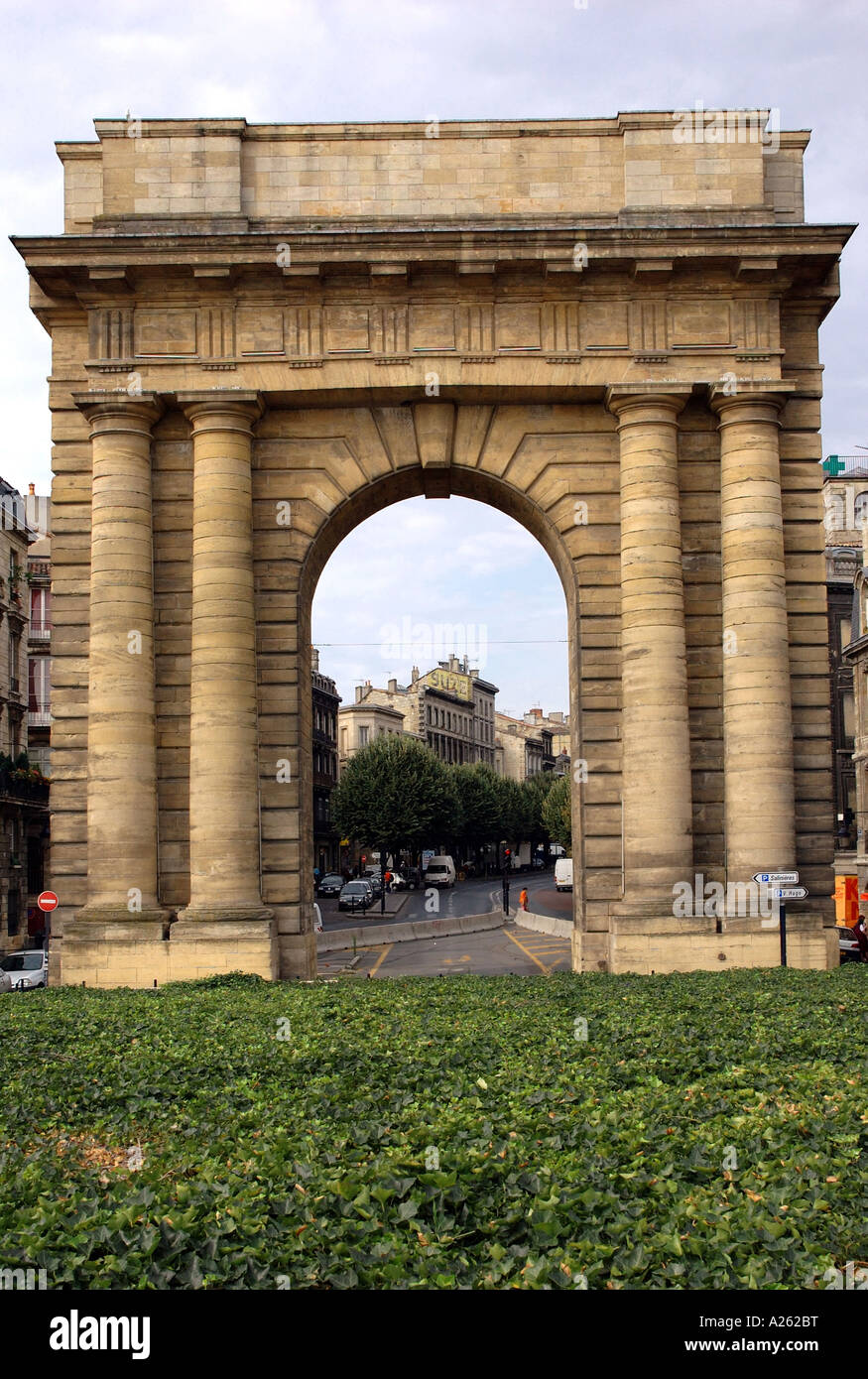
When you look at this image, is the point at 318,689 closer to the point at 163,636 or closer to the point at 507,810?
the point at 507,810

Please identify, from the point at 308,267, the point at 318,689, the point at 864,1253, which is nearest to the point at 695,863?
the point at 308,267

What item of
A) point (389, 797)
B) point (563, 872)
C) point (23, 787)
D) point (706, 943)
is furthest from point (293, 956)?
point (389, 797)

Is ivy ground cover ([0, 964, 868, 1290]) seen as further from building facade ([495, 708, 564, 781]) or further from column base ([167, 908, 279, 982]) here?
building facade ([495, 708, 564, 781])

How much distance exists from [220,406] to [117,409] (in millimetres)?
1968

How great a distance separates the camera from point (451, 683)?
13262 centimetres

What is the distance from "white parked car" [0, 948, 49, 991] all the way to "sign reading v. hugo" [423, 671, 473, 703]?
92.9 m

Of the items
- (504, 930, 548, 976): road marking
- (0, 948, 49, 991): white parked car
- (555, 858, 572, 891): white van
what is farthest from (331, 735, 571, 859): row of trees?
(0, 948, 49, 991): white parked car

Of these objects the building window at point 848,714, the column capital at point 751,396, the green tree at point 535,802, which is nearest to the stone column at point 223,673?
the column capital at point 751,396

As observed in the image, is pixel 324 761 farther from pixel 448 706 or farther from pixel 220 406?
pixel 220 406

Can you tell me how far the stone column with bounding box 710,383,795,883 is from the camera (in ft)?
74.2

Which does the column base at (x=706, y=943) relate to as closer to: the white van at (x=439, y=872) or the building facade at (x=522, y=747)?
the white van at (x=439, y=872)

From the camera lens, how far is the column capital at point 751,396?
23.5 m

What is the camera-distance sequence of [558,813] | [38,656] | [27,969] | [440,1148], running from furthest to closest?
1. [558,813]
2. [38,656]
3. [27,969]
4. [440,1148]

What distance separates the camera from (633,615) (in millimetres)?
23312
